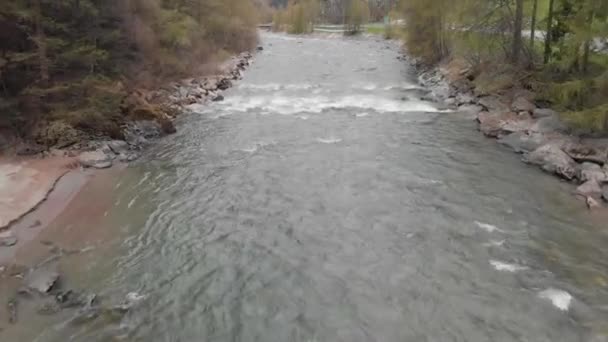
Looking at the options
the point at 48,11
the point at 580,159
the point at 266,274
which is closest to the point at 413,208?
the point at 266,274

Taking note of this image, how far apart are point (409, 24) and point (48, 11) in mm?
26895

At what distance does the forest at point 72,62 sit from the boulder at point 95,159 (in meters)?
1.29

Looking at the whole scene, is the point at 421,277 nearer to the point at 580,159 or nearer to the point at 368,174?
the point at 368,174

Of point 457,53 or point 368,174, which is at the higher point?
point 457,53

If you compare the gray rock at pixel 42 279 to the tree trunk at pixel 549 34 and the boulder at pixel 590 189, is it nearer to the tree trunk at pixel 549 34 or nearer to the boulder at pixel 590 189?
the boulder at pixel 590 189

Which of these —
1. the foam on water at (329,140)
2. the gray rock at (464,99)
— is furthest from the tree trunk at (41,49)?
the gray rock at (464,99)

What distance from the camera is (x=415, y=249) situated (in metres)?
10.7

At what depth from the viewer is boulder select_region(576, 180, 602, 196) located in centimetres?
1274

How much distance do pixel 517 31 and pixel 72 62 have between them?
18.3m

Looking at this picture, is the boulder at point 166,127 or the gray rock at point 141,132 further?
the boulder at point 166,127

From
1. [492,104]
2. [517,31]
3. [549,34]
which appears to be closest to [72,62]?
[492,104]

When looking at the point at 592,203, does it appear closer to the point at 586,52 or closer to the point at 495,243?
the point at 495,243

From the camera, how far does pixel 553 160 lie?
14852 millimetres

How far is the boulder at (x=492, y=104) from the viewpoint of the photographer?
68.6ft
